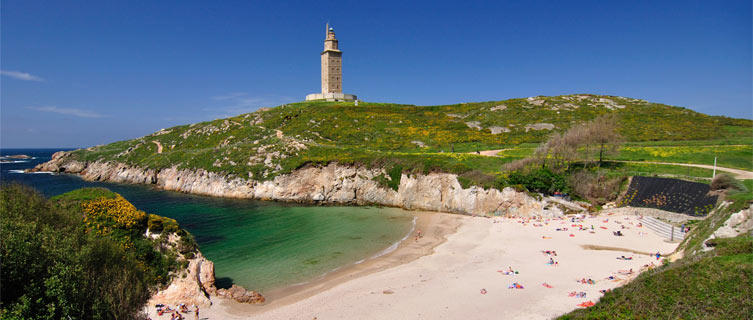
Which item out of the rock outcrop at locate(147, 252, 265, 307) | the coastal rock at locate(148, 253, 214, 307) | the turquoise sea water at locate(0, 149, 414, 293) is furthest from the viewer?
the turquoise sea water at locate(0, 149, 414, 293)

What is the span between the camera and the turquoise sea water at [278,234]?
843 inches

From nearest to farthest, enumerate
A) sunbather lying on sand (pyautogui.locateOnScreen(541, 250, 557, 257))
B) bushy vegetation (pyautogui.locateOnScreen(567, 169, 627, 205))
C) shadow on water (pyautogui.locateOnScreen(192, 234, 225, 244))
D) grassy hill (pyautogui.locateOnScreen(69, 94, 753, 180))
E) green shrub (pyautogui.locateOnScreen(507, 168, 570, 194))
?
sunbather lying on sand (pyautogui.locateOnScreen(541, 250, 557, 257))
shadow on water (pyautogui.locateOnScreen(192, 234, 225, 244))
bushy vegetation (pyautogui.locateOnScreen(567, 169, 627, 205))
green shrub (pyautogui.locateOnScreen(507, 168, 570, 194))
grassy hill (pyautogui.locateOnScreen(69, 94, 753, 180))

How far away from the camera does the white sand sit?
15359mm

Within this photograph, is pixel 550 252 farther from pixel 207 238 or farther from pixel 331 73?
pixel 331 73

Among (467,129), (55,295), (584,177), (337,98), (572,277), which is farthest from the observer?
(337,98)

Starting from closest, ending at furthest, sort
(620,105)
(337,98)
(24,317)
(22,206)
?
(24,317)
(22,206)
(620,105)
(337,98)

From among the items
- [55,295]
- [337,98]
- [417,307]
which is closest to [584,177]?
[417,307]

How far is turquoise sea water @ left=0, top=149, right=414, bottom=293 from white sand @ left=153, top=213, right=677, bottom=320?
12.0ft

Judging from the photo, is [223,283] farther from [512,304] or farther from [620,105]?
[620,105]

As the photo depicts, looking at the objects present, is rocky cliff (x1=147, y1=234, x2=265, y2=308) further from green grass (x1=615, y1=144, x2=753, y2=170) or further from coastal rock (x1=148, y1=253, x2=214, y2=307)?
green grass (x1=615, y1=144, x2=753, y2=170)

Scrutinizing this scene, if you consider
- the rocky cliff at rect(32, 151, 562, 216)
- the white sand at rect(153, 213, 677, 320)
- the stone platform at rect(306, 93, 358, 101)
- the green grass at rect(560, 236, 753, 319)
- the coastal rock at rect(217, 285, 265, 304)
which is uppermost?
the stone platform at rect(306, 93, 358, 101)

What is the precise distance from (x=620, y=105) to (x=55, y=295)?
10455 cm

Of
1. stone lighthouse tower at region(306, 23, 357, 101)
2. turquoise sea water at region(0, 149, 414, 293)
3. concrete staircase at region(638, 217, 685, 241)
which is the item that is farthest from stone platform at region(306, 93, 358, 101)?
concrete staircase at region(638, 217, 685, 241)

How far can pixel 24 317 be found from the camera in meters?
8.74
